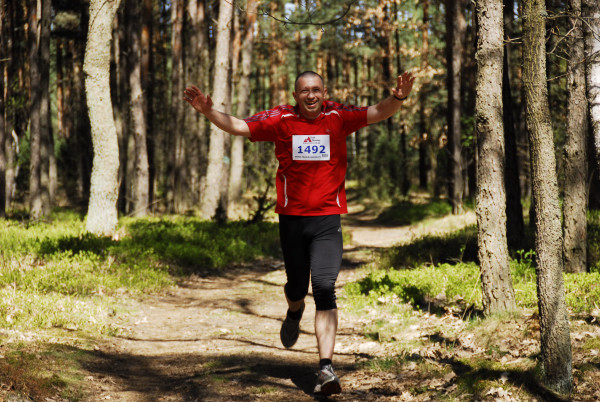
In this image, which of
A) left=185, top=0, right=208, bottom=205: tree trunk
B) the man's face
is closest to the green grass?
the man's face

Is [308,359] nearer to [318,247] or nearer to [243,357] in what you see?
[243,357]

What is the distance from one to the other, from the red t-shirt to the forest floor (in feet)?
4.95

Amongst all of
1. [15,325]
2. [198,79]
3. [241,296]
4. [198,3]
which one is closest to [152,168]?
[198,79]

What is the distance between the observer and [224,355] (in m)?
5.80

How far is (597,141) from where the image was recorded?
14.3 feet

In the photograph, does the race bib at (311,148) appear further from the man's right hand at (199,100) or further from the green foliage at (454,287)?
the green foliage at (454,287)

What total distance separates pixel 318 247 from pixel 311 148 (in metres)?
0.80

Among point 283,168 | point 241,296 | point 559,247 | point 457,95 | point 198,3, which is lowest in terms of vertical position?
point 241,296

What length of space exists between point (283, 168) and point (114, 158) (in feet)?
25.7

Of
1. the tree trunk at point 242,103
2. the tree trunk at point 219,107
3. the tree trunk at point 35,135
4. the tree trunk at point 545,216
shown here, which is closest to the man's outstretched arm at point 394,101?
the tree trunk at point 545,216

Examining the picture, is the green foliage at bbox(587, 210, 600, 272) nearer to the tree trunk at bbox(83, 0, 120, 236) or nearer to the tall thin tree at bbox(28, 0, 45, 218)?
the tree trunk at bbox(83, 0, 120, 236)

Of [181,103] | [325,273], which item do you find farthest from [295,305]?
[181,103]

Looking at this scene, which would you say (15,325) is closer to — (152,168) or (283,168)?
(283,168)

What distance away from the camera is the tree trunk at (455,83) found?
58.2 feet
